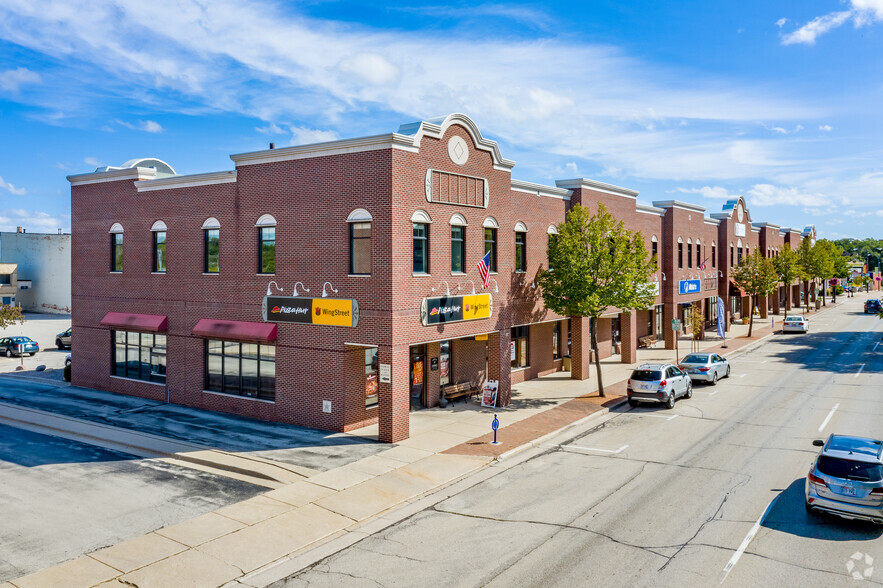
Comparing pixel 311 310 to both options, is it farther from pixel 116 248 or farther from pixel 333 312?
pixel 116 248

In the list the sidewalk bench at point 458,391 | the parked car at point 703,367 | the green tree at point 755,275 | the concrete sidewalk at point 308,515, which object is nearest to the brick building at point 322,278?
the sidewalk bench at point 458,391

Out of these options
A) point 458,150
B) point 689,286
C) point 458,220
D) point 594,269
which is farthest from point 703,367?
point 458,150

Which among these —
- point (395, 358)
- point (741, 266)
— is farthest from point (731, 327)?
point (395, 358)

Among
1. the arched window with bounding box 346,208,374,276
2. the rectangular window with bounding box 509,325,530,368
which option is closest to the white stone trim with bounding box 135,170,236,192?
the arched window with bounding box 346,208,374,276

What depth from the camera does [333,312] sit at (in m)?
21.9

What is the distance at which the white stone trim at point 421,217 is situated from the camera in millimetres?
21647

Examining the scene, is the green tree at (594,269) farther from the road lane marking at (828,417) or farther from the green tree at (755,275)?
the green tree at (755,275)

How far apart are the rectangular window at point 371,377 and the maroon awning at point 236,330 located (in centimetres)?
366

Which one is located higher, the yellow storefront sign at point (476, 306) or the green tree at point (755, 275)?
the green tree at point (755, 275)

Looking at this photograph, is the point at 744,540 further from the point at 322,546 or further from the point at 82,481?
the point at 82,481

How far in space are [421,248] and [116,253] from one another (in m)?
16.8

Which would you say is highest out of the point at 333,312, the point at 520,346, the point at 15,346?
the point at 333,312

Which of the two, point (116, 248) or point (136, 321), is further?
point (116, 248)

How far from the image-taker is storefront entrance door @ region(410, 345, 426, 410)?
25.7 meters
